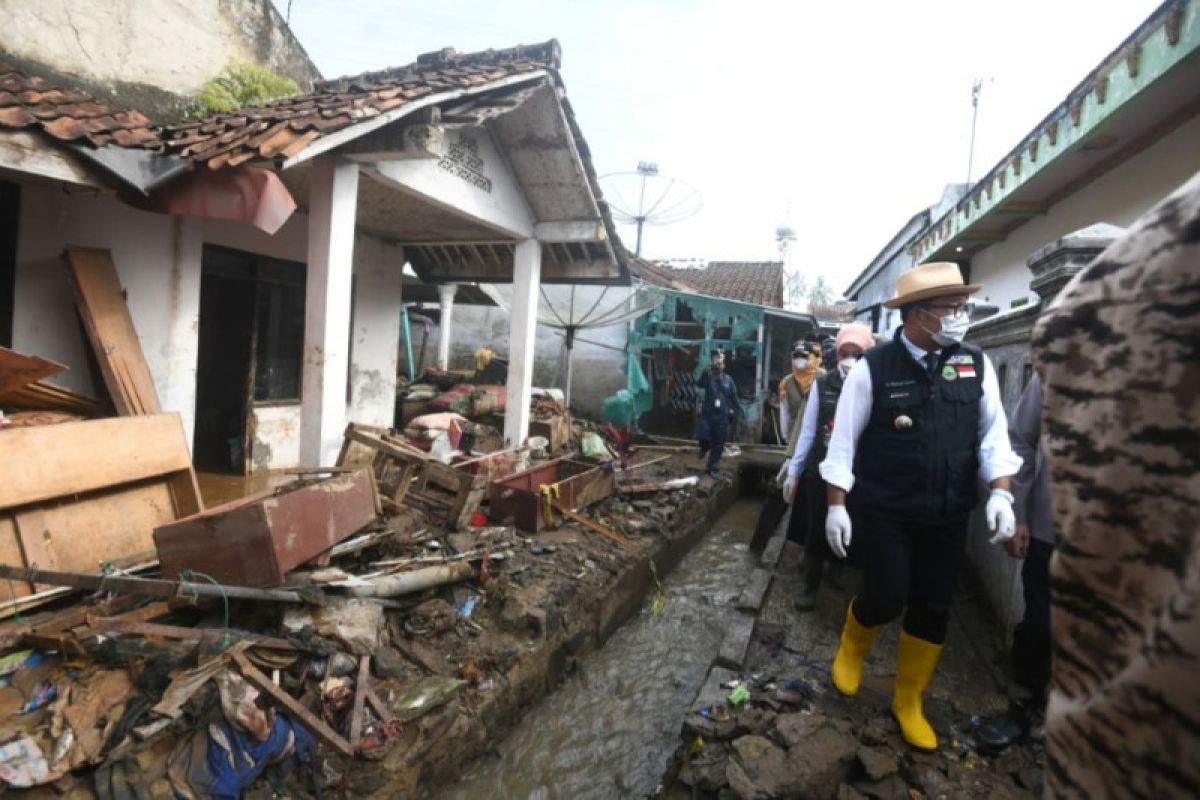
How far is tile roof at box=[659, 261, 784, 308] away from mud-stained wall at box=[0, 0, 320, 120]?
35.6 feet

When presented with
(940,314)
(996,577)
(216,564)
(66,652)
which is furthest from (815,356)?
(66,652)

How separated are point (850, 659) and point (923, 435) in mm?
1263

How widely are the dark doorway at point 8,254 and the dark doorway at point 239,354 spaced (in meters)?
2.02

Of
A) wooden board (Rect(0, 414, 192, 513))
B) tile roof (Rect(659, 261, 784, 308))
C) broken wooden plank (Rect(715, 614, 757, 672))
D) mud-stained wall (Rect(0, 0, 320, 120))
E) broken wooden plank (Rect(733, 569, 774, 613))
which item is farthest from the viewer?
tile roof (Rect(659, 261, 784, 308))

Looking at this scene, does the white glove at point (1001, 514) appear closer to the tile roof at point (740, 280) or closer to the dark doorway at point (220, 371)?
the dark doorway at point (220, 371)

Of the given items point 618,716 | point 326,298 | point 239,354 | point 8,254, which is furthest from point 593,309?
point 618,716

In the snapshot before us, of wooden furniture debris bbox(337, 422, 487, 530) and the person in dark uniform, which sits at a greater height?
the person in dark uniform

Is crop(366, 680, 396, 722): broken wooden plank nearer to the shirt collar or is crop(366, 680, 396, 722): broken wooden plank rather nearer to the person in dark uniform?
the shirt collar

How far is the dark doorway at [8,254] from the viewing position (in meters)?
4.46

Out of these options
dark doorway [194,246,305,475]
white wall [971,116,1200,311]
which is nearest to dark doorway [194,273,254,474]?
dark doorway [194,246,305,475]

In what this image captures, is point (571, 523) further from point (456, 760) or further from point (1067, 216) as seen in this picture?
point (1067, 216)

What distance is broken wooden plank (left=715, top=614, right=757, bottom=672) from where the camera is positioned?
3.56 metres

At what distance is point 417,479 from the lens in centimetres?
539

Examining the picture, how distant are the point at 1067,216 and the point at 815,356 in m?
3.31
